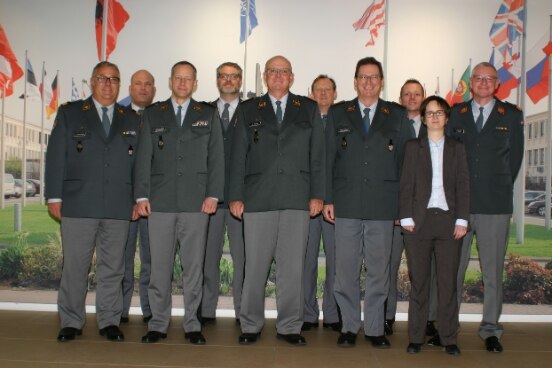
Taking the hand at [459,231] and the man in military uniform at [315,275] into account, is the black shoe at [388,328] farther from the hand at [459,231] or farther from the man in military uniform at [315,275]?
the hand at [459,231]

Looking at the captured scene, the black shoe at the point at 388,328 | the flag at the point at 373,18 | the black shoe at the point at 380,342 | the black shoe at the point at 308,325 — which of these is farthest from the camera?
the flag at the point at 373,18

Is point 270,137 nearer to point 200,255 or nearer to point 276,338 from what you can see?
point 200,255

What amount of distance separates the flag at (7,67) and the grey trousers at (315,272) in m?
A: 3.33

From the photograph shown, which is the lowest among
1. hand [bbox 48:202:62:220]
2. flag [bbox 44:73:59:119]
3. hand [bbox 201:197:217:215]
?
hand [bbox 48:202:62:220]

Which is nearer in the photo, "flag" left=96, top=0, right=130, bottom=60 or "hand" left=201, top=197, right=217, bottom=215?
"hand" left=201, top=197, right=217, bottom=215

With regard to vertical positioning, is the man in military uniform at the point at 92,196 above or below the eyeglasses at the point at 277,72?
below

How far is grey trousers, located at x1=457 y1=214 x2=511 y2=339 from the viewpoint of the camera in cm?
393

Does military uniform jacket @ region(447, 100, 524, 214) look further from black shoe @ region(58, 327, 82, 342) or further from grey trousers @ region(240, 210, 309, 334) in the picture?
black shoe @ region(58, 327, 82, 342)

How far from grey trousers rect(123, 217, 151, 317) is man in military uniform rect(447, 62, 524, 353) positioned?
251 cm

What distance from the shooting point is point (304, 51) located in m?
5.35

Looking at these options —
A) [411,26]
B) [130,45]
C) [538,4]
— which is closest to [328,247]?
[411,26]

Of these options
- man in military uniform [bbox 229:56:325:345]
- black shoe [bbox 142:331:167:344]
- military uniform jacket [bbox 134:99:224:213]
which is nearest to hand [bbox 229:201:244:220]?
man in military uniform [bbox 229:56:325:345]

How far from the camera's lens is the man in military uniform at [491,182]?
3.92 metres

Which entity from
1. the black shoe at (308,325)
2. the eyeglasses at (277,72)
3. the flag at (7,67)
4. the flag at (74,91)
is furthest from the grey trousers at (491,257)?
the flag at (7,67)
